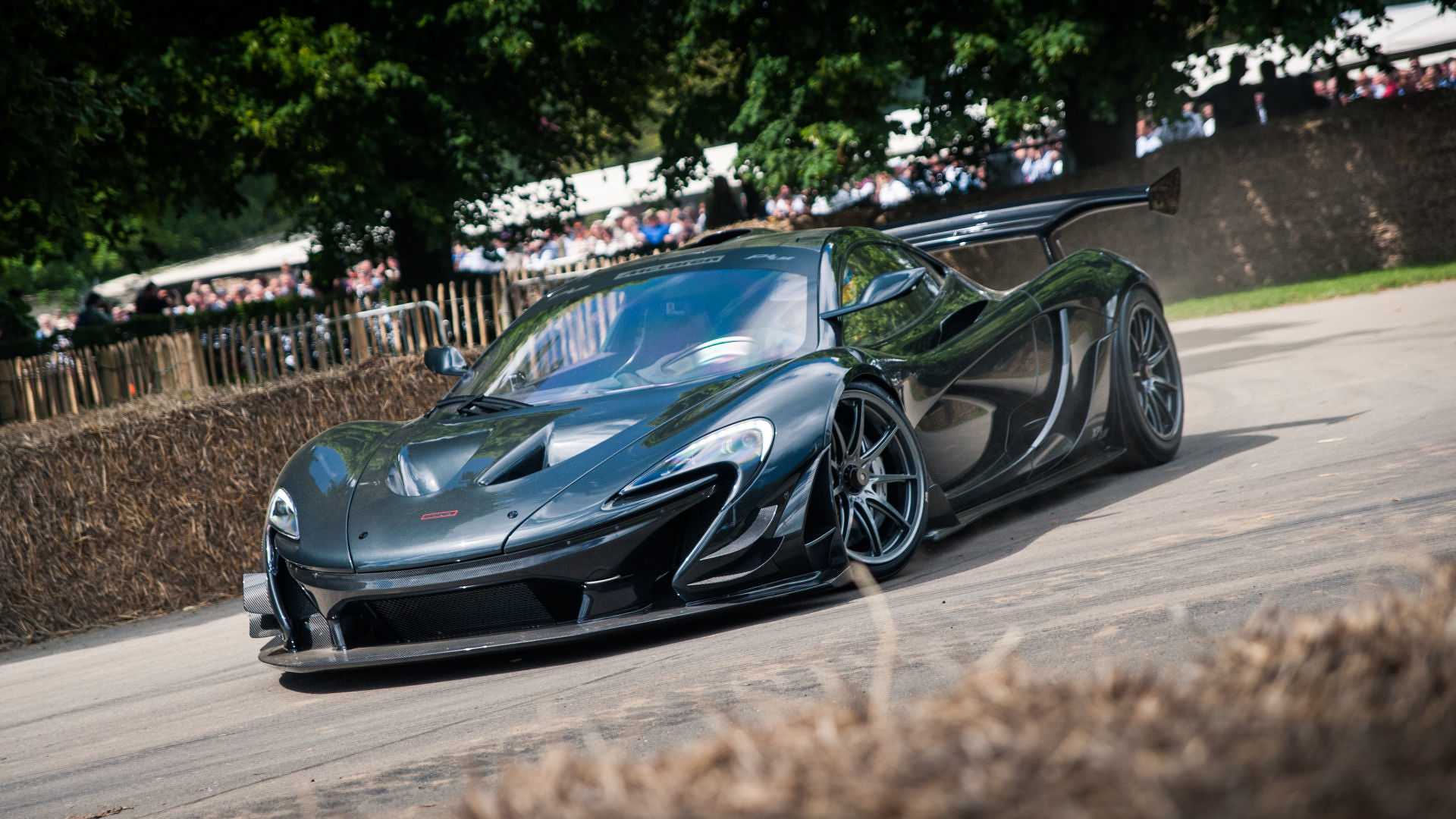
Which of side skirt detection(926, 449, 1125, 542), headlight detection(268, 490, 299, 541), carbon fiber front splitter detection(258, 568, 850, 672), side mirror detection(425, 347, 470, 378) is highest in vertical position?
side mirror detection(425, 347, 470, 378)

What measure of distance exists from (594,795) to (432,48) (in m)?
22.3

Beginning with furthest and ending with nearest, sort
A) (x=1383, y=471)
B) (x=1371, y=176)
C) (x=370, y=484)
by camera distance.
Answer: (x=1371, y=176) → (x=1383, y=471) → (x=370, y=484)

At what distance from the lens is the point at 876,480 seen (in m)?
5.69

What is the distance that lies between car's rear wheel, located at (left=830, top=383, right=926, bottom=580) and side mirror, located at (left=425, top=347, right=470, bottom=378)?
209 cm

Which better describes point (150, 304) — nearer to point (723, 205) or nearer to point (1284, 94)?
point (723, 205)

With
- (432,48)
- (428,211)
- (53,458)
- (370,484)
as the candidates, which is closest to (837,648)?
(370,484)

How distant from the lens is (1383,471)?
6.25 metres

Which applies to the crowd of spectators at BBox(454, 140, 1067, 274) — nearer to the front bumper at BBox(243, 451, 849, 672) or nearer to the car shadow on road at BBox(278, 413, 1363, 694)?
the car shadow on road at BBox(278, 413, 1363, 694)

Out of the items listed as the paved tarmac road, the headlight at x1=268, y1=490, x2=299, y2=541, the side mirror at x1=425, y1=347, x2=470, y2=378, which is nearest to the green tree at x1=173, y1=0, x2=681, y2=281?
the paved tarmac road

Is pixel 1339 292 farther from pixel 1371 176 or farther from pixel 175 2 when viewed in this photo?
pixel 175 2

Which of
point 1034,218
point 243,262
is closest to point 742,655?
point 1034,218

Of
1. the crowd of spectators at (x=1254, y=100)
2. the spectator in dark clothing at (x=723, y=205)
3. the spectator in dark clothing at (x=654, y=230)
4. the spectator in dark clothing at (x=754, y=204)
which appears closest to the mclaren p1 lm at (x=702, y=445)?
the crowd of spectators at (x=1254, y=100)

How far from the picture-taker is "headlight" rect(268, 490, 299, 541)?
18.1 feet

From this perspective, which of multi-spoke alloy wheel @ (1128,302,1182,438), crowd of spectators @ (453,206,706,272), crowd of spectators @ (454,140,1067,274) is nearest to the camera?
multi-spoke alloy wheel @ (1128,302,1182,438)
